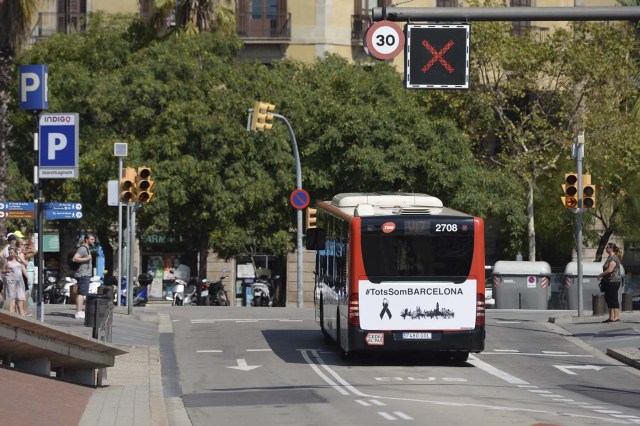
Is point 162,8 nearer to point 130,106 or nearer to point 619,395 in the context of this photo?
point 130,106

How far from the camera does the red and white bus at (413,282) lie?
76.4 feet

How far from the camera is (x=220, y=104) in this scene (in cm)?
4812

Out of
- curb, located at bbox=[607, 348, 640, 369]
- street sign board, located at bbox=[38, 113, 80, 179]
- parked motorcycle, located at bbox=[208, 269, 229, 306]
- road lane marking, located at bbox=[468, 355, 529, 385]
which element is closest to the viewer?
road lane marking, located at bbox=[468, 355, 529, 385]

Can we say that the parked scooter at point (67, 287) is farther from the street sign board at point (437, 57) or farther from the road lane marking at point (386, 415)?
the road lane marking at point (386, 415)

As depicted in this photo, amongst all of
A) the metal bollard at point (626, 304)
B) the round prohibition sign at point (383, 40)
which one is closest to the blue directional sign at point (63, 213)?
the round prohibition sign at point (383, 40)

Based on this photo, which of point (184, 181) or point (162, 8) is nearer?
point (184, 181)

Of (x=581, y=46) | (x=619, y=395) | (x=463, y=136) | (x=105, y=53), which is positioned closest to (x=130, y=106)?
(x=105, y=53)

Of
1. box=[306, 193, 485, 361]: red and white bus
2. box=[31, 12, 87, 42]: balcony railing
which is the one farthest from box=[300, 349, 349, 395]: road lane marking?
box=[31, 12, 87, 42]: balcony railing

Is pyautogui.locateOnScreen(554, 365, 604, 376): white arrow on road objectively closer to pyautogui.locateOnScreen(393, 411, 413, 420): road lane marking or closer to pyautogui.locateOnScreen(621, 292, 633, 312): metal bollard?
pyautogui.locateOnScreen(393, 411, 413, 420): road lane marking

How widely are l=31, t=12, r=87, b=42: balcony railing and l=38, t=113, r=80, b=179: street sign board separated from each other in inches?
1517

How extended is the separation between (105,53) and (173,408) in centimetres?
3464

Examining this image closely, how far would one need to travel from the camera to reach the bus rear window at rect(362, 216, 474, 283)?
23.4 metres

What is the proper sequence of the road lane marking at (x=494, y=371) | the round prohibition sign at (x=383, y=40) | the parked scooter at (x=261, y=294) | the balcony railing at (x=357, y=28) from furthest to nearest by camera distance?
the balcony railing at (x=357, y=28) < the parked scooter at (x=261, y=294) < the road lane marking at (x=494, y=371) < the round prohibition sign at (x=383, y=40)

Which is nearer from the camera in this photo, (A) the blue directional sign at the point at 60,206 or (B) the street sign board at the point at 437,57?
(B) the street sign board at the point at 437,57
